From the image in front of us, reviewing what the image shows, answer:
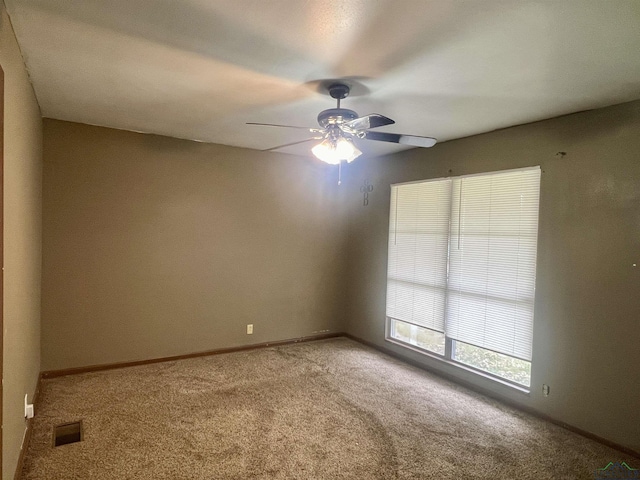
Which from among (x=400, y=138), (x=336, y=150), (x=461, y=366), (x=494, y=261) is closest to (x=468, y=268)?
(x=494, y=261)

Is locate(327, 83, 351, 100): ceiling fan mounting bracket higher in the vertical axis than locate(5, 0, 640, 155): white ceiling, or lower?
lower

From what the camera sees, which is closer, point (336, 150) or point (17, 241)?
point (17, 241)

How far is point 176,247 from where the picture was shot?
4.38 m

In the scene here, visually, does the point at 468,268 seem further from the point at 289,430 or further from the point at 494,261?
the point at 289,430

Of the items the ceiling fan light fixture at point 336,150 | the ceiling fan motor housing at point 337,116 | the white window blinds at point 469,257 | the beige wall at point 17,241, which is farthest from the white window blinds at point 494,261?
the beige wall at point 17,241

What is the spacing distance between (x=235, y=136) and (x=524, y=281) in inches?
128

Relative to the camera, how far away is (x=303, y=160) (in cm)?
521

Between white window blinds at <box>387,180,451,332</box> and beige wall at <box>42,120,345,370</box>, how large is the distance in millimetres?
996

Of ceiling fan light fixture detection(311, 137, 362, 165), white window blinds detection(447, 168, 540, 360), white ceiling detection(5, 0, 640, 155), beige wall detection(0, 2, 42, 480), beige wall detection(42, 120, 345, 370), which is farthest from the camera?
beige wall detection(42, 120, 345, 370)

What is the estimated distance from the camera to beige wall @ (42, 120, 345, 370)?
3826 millimetres

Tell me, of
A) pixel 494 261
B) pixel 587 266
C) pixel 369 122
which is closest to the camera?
pixel 369 122

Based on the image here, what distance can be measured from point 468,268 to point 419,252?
673 mm

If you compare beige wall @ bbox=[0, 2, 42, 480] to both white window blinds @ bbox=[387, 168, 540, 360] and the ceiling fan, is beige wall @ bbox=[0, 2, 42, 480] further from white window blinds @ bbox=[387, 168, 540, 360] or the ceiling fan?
white window blinds @ bbox=[387, 168, 540, 360]

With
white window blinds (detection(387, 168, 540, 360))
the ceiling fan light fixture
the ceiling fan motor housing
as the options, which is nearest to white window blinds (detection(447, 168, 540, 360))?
white window blinds (detection(387, 168, 540, 360))
